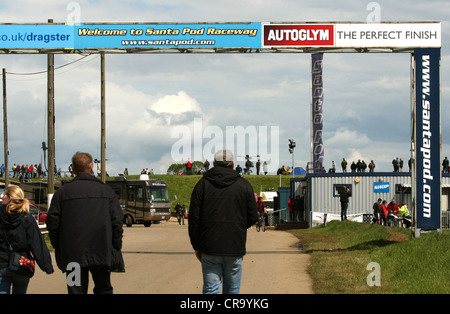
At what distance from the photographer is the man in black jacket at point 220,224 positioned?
23.9 ft

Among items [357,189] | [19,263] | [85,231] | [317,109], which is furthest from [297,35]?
[317,109]

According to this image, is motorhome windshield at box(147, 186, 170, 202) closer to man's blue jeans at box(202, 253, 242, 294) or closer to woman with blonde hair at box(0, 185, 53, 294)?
woman with blonde hair at box(0, 185, 53, 294)

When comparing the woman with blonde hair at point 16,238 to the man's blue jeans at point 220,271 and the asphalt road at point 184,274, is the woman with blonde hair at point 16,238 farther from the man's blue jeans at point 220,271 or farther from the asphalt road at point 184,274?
the asphalt road at point 184,274

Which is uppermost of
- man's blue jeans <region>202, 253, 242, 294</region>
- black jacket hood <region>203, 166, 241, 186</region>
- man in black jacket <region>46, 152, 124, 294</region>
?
black jacket hood <region>203, 166, 241, 186</region>

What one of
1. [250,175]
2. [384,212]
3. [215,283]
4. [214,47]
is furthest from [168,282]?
[250,175]

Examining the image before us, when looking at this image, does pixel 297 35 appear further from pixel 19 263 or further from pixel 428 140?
pixel 19 263

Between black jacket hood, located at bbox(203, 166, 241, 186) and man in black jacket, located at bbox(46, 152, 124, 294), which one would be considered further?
black jacket hood, located at bbox(203, 166, 241, 186)

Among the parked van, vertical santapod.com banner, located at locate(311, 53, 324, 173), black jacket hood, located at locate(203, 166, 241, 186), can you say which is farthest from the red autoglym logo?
vertical santapod.com banner, located at locate(311, 53, 324, 173)

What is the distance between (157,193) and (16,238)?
37075mm

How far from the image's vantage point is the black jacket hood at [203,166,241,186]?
7418mm

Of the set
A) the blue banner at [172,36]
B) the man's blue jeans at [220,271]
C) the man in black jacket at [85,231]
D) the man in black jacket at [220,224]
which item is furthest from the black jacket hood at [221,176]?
the blue banner at [172,36]

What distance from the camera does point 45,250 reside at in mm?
7867

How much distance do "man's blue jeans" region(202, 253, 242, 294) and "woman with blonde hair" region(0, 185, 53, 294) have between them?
1.76m
